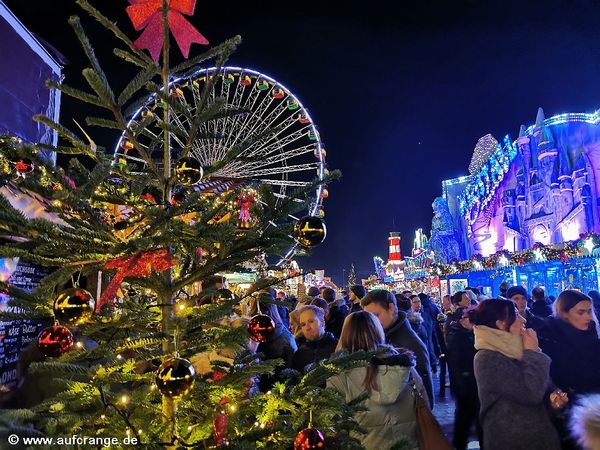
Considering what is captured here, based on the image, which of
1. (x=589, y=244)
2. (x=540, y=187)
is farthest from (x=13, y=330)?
(x=540, y=187)

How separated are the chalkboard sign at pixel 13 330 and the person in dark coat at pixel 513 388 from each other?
479cm

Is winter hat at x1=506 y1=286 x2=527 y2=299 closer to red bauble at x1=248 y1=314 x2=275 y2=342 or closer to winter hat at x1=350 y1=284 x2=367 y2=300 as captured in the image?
winter hat at x1=350 y1=284 x2=367 y2=300

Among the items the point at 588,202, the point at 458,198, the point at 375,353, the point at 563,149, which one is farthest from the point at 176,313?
→ the point at 458,198

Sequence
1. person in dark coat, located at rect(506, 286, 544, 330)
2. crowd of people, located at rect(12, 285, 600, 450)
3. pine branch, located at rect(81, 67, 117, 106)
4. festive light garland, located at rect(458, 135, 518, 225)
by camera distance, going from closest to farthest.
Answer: pine branch, located at rect(81, 67, 117, 106), crowd of people, located at rect(12, 285, 600, 450), person in dark coat, located at rect(506, 286, 544, 330), festive light garland, located at rect(458, 135, 518, 225)

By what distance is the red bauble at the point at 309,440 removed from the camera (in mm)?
1777

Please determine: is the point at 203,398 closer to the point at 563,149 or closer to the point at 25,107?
the point at 25,107

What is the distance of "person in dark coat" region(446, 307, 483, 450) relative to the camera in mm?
5074

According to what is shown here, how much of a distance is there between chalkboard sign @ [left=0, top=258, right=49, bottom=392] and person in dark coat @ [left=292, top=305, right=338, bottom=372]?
3141mm

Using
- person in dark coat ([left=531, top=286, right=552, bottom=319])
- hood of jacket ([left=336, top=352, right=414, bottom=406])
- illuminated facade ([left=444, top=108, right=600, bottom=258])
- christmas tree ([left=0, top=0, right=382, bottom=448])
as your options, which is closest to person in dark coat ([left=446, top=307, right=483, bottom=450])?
hood of jacket ([left=336, top=352, right=414, bottom=406])

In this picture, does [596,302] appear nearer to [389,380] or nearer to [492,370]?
[492,370]

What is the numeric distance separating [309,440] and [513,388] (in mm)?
2009

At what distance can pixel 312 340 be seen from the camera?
450cm

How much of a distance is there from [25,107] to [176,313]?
7045 mm

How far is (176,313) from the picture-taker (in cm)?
219
